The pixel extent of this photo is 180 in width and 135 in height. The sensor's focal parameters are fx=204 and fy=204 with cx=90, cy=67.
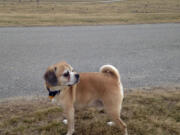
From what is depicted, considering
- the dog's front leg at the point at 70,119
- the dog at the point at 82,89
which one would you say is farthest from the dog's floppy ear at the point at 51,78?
the dog's front leg at the point at 70,119

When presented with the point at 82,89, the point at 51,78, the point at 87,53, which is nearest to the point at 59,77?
the point at 51,78

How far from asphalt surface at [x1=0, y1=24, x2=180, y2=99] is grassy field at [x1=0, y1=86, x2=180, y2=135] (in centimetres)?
68

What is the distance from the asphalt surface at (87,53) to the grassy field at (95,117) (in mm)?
684

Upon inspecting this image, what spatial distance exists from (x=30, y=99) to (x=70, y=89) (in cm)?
160

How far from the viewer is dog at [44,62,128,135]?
3.32 metres

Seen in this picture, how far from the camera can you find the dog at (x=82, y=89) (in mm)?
3318

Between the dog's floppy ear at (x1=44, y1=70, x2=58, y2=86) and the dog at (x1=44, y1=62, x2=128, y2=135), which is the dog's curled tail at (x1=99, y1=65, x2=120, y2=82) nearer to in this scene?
the dog at (x1=44, y1=62, x2=128, y2=135)

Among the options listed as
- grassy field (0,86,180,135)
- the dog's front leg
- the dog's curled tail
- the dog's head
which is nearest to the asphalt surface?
grassy field (0,86,180,135)

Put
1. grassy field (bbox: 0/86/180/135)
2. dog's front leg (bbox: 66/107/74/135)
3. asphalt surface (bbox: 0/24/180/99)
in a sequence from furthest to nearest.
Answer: asphalt surface (bbox: 0/24/180/99)
grassy field (bbox: 0/86/180/135)
dog's front leg (bbox: 66/107/74/135)

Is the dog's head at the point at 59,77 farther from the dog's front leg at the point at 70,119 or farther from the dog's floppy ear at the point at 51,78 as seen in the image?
the dog's front leg at the point at 70,119

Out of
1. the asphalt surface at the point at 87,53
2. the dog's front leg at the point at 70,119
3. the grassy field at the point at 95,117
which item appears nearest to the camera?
the dog's front leg at the point at 70,119

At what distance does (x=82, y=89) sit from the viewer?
349cm

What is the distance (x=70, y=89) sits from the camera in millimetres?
3453

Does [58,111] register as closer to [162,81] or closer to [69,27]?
[162,81]
